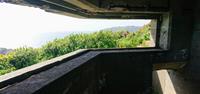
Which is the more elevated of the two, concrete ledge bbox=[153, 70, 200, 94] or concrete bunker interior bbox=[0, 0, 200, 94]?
concrete bunker interior bbox=[0, 0, 200, 94]

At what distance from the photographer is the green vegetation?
8.13m

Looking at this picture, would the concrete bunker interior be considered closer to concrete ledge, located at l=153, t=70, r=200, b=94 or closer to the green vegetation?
concrete ledge, located at l=153, t=70, r=200, b=94

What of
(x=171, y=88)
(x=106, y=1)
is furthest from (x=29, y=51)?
(x=171, y=88)

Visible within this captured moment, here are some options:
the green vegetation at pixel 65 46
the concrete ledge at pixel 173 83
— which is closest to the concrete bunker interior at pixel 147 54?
the concrete ledge at pixel 173 83

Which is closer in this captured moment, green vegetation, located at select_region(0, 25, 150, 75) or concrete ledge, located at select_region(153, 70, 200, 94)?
concrete ledge, located at select_region(153, 70, 200, 94)

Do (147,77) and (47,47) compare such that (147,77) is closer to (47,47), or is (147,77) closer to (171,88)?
(171,88)

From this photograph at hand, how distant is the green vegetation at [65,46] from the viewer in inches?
320

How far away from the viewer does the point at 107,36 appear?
42.8 ft

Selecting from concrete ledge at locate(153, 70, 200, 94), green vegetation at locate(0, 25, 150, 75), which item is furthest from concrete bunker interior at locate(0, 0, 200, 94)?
green vegetation at locate(0, 25, 150, 75)

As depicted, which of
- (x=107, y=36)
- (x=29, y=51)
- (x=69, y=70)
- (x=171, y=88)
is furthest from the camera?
(x=107, y=36)

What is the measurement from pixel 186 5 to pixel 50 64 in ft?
14.6

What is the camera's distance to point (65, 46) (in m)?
11.5

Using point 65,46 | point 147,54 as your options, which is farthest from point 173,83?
point 65,46

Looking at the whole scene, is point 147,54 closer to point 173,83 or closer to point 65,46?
point 173,83
